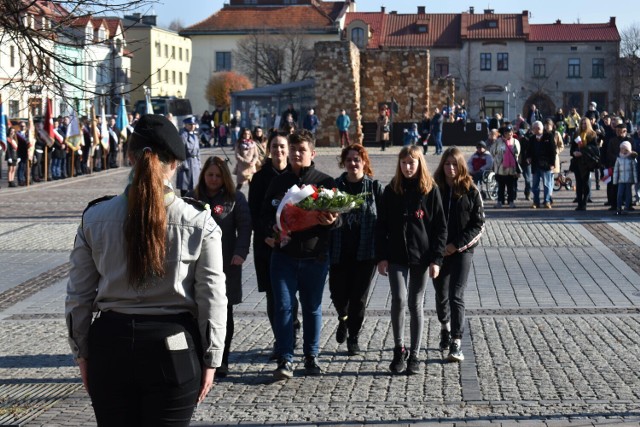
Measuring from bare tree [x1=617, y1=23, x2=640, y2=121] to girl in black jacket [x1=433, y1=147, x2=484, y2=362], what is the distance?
82580 millimetres

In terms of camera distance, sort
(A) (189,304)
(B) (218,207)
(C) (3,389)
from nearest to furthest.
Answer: (A) (189,304)
(C) (3,389)
(B) (218,207)

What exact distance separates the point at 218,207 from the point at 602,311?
4.24m

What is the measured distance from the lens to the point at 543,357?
8.99 m

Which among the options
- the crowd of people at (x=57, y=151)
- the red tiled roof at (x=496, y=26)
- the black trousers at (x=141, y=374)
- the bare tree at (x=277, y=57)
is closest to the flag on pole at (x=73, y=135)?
the crowd of people at (x=57, y=151)

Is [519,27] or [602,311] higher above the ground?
[519,27]

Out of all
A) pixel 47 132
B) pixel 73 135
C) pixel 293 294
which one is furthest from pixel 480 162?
pixel 293 294

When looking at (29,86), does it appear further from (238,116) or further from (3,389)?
(238,116)

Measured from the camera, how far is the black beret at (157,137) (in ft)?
14.3

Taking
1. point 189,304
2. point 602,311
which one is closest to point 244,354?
point 602,311

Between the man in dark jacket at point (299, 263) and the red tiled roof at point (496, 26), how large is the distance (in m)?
95.2

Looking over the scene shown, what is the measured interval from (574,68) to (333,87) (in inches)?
2146

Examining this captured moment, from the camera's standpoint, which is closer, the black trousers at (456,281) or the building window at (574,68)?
the black trousers at (456,281)

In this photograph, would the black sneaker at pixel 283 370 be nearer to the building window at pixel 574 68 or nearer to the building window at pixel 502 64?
the building window at pixel 502 64

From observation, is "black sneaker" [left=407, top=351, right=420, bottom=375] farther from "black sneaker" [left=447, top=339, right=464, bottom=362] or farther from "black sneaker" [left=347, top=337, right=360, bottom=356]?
"black sneaker" [left=347, top=337, right=360, bottom=356]
